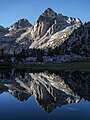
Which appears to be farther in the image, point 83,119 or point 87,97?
point 87,97

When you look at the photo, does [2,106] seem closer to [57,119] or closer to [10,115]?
[10,115]

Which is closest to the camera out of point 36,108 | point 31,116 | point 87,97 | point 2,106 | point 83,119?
point 83,119

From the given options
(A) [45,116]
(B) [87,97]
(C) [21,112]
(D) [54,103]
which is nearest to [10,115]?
(C) [21,112]

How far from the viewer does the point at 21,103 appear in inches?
2314

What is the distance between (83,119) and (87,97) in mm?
24074

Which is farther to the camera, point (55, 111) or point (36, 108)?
point (36, 108)

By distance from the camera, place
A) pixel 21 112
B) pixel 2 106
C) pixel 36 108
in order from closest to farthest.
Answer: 1. pixel 21 112
2. pixel 36 108
3. pixel 2 106

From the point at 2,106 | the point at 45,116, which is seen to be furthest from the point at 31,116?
the point at 2,106

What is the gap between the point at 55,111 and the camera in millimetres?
48531

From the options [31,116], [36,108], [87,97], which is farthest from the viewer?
[87,97]

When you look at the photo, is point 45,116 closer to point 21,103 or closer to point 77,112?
point 77,112

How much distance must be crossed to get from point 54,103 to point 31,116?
13511 mm

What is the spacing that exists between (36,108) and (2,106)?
26.5 feet

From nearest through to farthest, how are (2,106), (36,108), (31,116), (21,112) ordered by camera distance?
(31,116) → (21,112) → (36,108) → (2,106)
